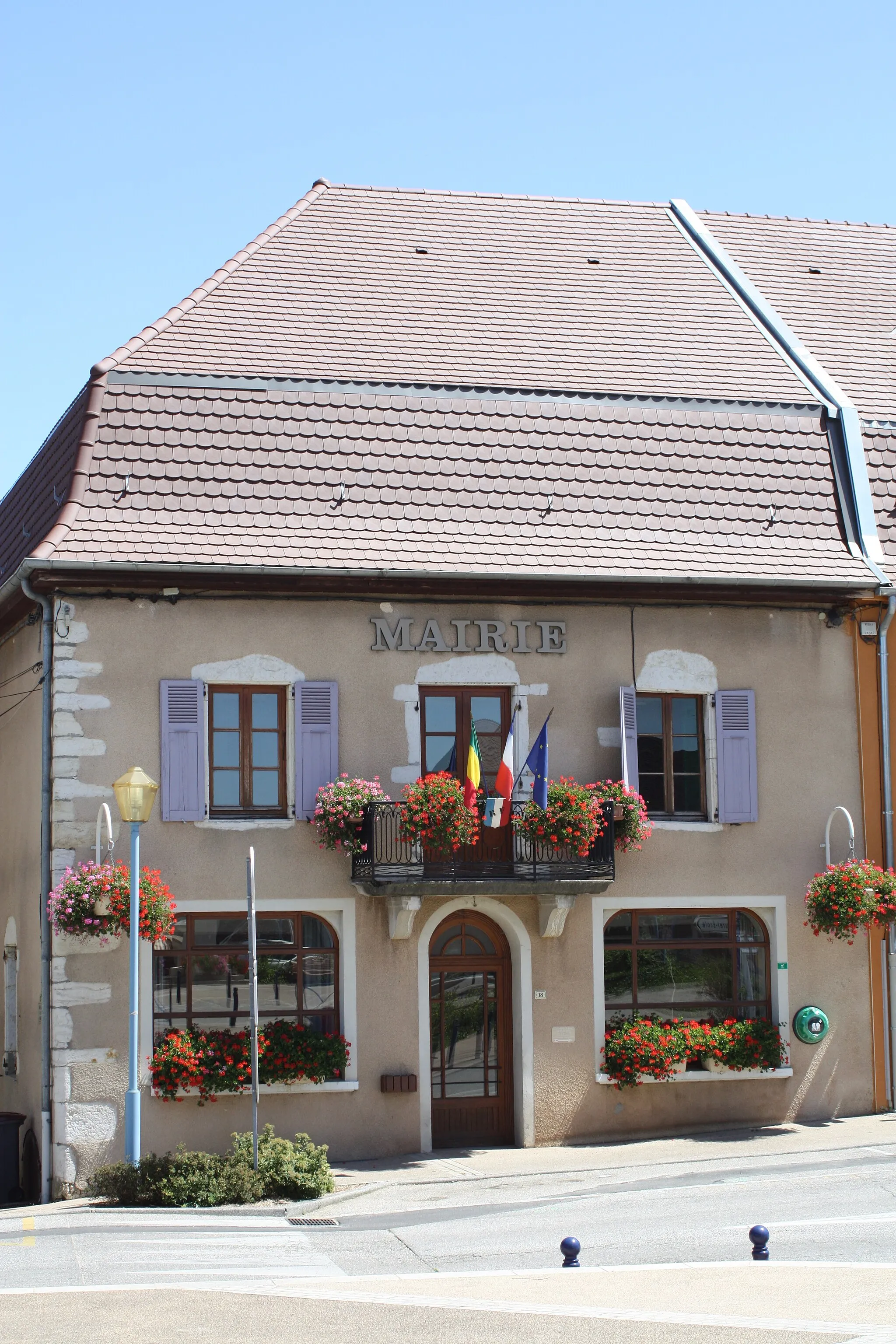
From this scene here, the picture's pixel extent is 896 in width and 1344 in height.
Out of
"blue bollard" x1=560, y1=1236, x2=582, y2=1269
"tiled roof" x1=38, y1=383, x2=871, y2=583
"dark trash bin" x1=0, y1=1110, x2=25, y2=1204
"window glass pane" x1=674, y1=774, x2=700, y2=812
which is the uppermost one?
"tiled roof" x1=38, y1=383, x2=871, y2=583

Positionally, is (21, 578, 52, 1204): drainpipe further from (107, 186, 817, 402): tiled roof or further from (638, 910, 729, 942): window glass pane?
(638, 910, 729, 942): window glass pane

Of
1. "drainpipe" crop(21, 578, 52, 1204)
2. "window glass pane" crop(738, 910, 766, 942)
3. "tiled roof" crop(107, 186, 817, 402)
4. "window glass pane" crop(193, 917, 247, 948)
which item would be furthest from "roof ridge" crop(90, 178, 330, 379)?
"window glass pane" crop(738, 910, 766, 942)

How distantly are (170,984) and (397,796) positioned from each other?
3.18 metres

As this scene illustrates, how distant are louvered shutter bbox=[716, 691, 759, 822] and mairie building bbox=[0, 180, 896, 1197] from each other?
0.12ft

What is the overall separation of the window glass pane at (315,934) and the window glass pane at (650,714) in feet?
14.1

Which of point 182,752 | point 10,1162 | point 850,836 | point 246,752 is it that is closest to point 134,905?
point 182,752

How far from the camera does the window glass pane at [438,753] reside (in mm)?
17984

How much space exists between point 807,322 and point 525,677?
814 cm

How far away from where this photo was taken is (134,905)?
1546 cm

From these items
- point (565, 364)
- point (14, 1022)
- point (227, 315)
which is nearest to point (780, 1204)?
point (14, 1022)

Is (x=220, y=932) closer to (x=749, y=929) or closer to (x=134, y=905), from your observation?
(x=134, y=905)

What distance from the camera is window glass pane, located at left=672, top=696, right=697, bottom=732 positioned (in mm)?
18672

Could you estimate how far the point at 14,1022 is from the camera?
747 inches

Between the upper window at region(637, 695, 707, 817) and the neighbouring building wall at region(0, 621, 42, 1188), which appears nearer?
the neighbouring building wall at region(0, 621, 42, 1188)
